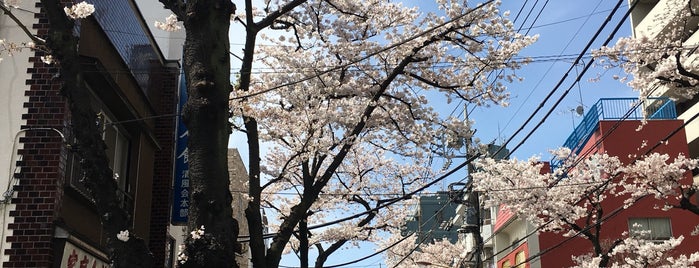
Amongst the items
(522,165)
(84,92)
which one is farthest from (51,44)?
(522,165)

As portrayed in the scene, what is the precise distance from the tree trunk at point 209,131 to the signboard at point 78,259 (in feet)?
12.6

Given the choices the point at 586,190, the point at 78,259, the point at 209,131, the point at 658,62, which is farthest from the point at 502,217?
the point at 209,131

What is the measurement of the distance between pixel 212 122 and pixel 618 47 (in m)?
10.3

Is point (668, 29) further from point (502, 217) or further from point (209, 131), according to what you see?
point (209, 131)

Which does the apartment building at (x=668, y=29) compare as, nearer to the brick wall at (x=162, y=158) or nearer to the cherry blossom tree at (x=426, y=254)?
the cherry blossom tree at (x=426, y=254)

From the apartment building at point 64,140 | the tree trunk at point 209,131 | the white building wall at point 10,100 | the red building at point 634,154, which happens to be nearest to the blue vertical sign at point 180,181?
the apartment building at point 64,140

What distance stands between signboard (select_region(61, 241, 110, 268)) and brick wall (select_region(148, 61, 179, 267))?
11.2 ft

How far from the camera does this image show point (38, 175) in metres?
8.27

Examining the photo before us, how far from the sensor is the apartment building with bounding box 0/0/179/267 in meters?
8.09

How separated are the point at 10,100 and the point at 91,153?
4.03 metres

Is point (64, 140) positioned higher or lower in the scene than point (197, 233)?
higher

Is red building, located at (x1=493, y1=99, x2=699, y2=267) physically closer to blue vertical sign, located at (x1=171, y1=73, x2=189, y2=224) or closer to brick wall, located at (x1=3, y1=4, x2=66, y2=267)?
blue vertical sign, located at (x1=171, y1=73, x2=189, y2=224)

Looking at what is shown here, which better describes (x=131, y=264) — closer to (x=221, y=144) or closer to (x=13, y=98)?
(x=221, y=144)

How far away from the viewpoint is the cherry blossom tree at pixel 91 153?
16.6 ft
